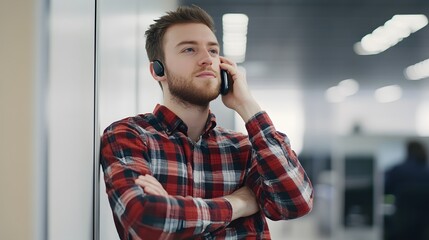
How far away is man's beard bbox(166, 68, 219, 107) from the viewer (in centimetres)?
85

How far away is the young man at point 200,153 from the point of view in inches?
30.1

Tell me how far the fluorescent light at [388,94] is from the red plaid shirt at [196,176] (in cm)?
716

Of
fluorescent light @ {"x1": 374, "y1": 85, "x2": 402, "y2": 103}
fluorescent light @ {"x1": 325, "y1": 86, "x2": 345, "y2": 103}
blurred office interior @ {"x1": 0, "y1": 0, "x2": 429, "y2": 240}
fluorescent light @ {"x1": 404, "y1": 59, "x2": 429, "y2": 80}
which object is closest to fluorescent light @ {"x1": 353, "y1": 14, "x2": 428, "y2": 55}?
blurred office interior @ {"x1": 0, "y1": 0, "x2": 429, "y2": 240}

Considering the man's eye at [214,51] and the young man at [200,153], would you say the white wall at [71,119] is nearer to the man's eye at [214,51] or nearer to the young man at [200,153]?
the young man at [200,153]

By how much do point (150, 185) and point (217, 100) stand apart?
0.27 meters

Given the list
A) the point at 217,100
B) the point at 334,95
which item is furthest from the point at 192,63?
the point at 334,95

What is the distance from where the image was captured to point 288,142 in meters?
0.86

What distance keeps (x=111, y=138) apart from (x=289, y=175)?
263 millimetres

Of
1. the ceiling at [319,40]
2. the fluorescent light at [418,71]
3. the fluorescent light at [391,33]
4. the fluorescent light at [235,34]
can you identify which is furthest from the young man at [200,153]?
the fluorescent light at [418,71]

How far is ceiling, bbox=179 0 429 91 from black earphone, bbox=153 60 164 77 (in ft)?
3.84

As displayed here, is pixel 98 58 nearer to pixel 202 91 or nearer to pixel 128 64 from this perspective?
pixel 202 91

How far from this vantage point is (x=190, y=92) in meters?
0.85

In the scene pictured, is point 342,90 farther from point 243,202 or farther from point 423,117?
point 243,202

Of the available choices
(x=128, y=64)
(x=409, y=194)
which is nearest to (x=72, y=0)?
(x=128, y=64)
